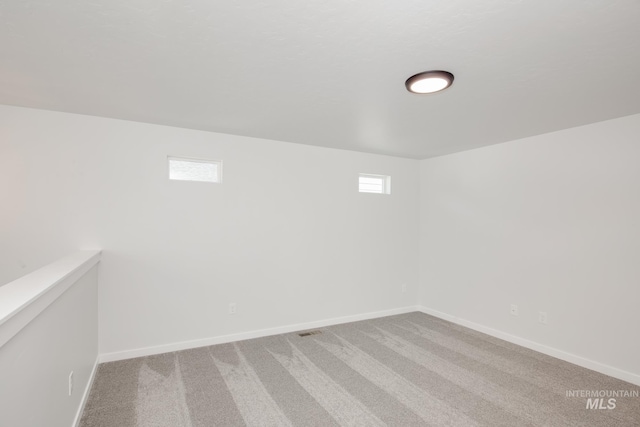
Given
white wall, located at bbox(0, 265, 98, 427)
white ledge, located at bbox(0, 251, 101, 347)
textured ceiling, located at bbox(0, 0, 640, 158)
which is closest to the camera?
white ledge, located at bbox(0, 251, 101, 347)

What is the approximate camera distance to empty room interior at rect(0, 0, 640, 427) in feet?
5.03

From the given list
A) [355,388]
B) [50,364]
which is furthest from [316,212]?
A: [50,364]

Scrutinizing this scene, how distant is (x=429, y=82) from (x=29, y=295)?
93.2 inches

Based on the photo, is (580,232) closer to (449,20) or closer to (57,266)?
(449,20)

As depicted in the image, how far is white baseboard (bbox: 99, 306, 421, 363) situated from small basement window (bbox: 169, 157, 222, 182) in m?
1.79

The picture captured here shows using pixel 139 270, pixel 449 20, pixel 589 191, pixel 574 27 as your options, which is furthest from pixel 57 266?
pixel 589 191

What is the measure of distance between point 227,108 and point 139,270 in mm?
1870

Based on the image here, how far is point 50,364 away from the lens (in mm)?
1534

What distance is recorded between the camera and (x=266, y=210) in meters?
3.72

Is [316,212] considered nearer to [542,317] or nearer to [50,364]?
[542,317]

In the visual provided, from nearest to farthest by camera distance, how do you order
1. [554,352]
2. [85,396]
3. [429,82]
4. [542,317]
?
[429,82], [85,396], [554,352], [542,317]

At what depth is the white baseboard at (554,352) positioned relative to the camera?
2711 millimetres

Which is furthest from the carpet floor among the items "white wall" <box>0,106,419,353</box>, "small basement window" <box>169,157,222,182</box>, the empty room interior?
"small basement window" <box>169,157,222,182</box>

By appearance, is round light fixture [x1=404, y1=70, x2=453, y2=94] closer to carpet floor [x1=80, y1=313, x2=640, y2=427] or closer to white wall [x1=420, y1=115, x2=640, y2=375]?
white wall [x1=420, y1=115, x2=640, y2=375]
